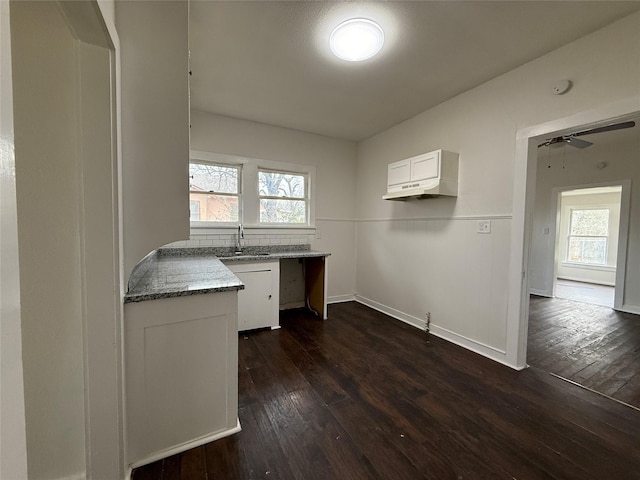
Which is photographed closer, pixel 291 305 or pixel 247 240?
pixel 247 240

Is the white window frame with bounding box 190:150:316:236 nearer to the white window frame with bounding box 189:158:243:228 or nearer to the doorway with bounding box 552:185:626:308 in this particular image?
the white window frame with bounding box 189:158:243:228

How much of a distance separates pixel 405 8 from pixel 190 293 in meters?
2.08

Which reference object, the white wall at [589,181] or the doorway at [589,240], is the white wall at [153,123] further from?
the doorway at [589,240]

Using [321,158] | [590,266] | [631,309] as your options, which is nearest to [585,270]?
[590,266]

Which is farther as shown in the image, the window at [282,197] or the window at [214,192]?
the window at [282,197]

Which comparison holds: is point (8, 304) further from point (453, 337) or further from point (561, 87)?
point (453, 337)

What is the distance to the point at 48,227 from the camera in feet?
3.49

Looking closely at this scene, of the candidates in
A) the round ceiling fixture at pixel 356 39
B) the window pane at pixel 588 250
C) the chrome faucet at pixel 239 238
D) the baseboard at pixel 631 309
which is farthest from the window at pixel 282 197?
the window pane at pixel 588 250

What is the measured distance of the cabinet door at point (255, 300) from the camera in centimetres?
298

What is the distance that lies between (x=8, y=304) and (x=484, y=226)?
9.71 feet

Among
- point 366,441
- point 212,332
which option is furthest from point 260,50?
point 366,441

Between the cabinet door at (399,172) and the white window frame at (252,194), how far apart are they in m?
1.18

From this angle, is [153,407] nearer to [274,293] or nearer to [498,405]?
[274,293]

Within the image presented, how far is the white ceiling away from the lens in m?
1.71
